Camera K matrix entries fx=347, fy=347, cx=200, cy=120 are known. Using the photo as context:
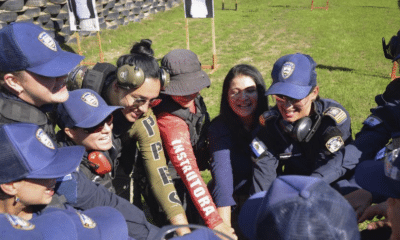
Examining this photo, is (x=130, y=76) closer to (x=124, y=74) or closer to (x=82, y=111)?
(x=124, y=74)

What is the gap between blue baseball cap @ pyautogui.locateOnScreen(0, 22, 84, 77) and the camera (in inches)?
82.9

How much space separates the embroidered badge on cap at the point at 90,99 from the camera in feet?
8.25

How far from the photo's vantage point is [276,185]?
152 centimetres

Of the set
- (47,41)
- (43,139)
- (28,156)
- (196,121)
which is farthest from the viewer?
(196,121)

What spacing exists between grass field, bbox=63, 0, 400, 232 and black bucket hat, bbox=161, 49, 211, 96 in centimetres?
361

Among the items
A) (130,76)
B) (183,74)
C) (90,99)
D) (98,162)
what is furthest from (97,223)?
(183,74)

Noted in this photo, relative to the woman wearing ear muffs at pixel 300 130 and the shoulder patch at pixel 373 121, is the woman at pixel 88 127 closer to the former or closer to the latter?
the woman wearing ear muffs at pixel 300 130

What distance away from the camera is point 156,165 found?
2.87 m

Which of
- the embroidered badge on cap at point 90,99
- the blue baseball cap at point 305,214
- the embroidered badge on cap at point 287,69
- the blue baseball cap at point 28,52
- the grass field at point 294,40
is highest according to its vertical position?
the blue baseball cap at point 28,52

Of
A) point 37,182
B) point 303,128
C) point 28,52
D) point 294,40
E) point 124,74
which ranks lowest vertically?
point 294,40

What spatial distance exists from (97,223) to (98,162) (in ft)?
2.52

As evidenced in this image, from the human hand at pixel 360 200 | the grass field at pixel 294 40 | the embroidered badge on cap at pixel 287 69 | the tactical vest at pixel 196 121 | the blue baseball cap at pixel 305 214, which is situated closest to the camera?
the blue baseball cap at pixel 305 214

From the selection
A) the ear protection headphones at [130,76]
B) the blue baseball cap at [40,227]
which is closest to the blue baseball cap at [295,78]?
the ear protection headphones at [130,76]

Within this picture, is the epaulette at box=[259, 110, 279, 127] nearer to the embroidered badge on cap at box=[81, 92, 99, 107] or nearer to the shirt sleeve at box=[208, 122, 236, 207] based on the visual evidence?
the shirt sleeve at box=[208, 122, 236, 207]
